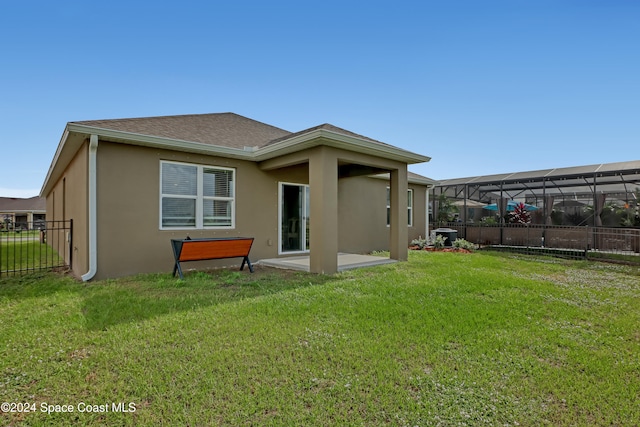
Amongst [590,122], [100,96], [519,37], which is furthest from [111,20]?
[590,122]

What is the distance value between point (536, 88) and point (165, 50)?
41.2 ft

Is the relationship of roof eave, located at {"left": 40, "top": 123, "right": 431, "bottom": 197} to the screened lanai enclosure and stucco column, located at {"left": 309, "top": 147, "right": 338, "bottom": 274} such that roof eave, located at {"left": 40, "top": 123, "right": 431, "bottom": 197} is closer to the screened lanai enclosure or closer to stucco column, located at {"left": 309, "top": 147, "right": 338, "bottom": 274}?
stucco column, located at {"left": 309, "top": 147, "right": 338, "bottom": 274}

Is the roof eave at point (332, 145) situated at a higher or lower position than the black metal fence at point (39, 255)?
higher

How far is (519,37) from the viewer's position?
29.2ft

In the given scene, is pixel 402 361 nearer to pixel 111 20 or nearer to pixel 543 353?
pixel 543 353

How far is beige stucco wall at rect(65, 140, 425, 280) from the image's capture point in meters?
6.26

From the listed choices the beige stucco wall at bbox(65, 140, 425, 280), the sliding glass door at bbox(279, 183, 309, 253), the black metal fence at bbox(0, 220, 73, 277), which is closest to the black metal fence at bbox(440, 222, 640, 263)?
the sliding glass door at bbox(279, 183, 309, 253)

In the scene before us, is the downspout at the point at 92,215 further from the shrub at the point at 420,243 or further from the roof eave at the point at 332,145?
the shrub at the point at 420,243

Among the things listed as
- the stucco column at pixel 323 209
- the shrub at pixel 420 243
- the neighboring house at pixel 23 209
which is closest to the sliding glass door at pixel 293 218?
the stucco column at pixel 323 209

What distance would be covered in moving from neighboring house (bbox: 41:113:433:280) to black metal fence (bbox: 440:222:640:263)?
6478 mm

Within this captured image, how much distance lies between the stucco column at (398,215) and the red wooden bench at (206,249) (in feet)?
A: 13.0

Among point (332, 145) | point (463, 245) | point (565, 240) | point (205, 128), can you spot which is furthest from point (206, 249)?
point (565, 240)

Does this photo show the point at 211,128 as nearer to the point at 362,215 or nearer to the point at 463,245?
the point at 362,215

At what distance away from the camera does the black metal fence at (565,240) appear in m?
10.2
